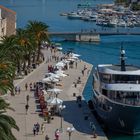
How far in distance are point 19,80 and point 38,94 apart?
1433 cm

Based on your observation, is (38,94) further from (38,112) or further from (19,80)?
(19,80)

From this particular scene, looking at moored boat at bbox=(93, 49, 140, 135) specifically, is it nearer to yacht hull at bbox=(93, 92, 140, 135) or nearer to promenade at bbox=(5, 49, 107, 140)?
yacht hull at bbox=(93, 92, 140, 135)

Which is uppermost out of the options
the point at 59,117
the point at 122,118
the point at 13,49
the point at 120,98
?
the point at 13,49

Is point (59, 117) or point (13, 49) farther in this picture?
point (13, 49)

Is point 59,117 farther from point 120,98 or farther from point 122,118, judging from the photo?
point 122,118

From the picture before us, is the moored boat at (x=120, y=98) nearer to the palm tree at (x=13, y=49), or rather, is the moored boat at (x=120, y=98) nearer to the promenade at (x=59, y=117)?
the promenade at (x=59, y=117)

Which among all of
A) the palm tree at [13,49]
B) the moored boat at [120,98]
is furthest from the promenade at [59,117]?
the palm tree at [13,49]

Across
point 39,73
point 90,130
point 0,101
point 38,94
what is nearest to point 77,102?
point 38,94

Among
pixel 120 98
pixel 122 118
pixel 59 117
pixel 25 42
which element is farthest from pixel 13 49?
pixel 122 118

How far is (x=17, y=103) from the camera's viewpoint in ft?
217

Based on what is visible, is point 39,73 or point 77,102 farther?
point 39,73

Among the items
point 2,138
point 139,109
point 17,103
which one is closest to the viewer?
point 2,138

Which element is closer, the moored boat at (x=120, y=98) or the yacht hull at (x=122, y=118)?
the yacht hull at (x=122, y=118)

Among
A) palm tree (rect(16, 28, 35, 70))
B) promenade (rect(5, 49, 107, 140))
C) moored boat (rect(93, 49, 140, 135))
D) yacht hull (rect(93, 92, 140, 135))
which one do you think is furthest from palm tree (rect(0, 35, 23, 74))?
yacht hull (rect(93, 92, 140, 135))
